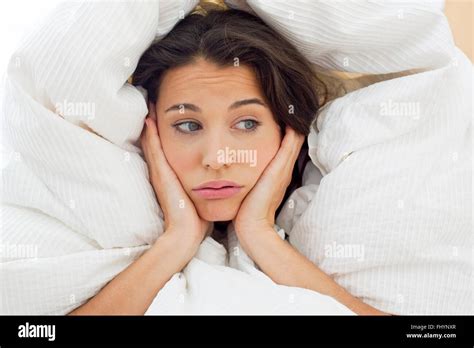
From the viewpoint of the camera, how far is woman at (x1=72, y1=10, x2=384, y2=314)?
3.99 ft

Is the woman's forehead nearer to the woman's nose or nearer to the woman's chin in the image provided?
the woman's nose

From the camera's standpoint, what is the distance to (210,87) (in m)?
1.24

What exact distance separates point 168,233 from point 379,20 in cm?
Answer: 56

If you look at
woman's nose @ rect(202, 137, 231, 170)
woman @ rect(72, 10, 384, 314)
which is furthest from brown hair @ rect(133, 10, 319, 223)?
woman's nose @ rect(202, 137, 231, 170)

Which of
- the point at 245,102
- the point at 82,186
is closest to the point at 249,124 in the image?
the point at 245,102

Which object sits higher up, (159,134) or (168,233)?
(159,134)

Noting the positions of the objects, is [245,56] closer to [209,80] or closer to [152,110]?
[209,80]

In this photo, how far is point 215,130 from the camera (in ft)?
4.04

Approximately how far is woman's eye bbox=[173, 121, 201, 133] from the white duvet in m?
0.08

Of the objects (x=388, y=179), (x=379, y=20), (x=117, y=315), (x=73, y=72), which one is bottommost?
(x=117, y=315)

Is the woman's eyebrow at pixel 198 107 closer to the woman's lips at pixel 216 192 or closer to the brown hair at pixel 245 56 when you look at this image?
the brown hair at pixel 245 56

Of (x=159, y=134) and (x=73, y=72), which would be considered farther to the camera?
(x=159, y=134)
